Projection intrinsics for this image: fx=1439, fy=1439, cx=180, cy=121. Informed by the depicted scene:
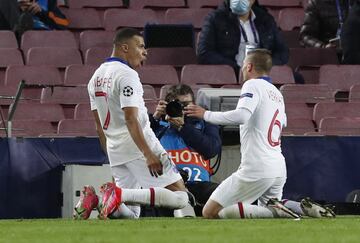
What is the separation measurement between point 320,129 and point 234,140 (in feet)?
3.43

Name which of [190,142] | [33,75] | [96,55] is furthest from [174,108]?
[96,55]

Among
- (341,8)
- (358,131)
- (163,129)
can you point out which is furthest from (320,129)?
(341,8)

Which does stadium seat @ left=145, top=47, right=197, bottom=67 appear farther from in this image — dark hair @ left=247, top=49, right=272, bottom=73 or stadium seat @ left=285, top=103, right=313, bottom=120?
dark hair @ left=247, top=49, right=272, bottom=73

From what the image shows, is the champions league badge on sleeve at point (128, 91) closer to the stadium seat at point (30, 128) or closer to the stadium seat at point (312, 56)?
the stadium seat at point (30, 128)

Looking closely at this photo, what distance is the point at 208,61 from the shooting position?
56.6 feet

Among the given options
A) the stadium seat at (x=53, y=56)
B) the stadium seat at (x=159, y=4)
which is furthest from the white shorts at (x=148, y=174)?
the stadium seat at (x=159, y=4)

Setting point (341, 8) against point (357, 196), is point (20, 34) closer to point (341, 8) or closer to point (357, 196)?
point (341, 8)

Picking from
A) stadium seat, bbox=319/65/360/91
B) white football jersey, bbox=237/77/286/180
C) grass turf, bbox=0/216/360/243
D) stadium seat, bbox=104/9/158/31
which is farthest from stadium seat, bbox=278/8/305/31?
grass turf, bbox=0/216/360/243

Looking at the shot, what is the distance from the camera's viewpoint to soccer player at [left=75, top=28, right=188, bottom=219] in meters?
11.9

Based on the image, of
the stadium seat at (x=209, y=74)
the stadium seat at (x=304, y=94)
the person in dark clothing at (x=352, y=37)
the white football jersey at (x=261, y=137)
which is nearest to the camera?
the white football jersey at (x=261, y=137)

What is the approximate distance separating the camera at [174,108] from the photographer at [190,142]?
0.11 m

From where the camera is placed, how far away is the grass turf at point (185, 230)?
9.21 m

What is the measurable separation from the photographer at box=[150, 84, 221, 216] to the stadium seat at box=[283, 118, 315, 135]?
179cm

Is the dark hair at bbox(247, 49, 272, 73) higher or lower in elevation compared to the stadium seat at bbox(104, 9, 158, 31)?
lower
